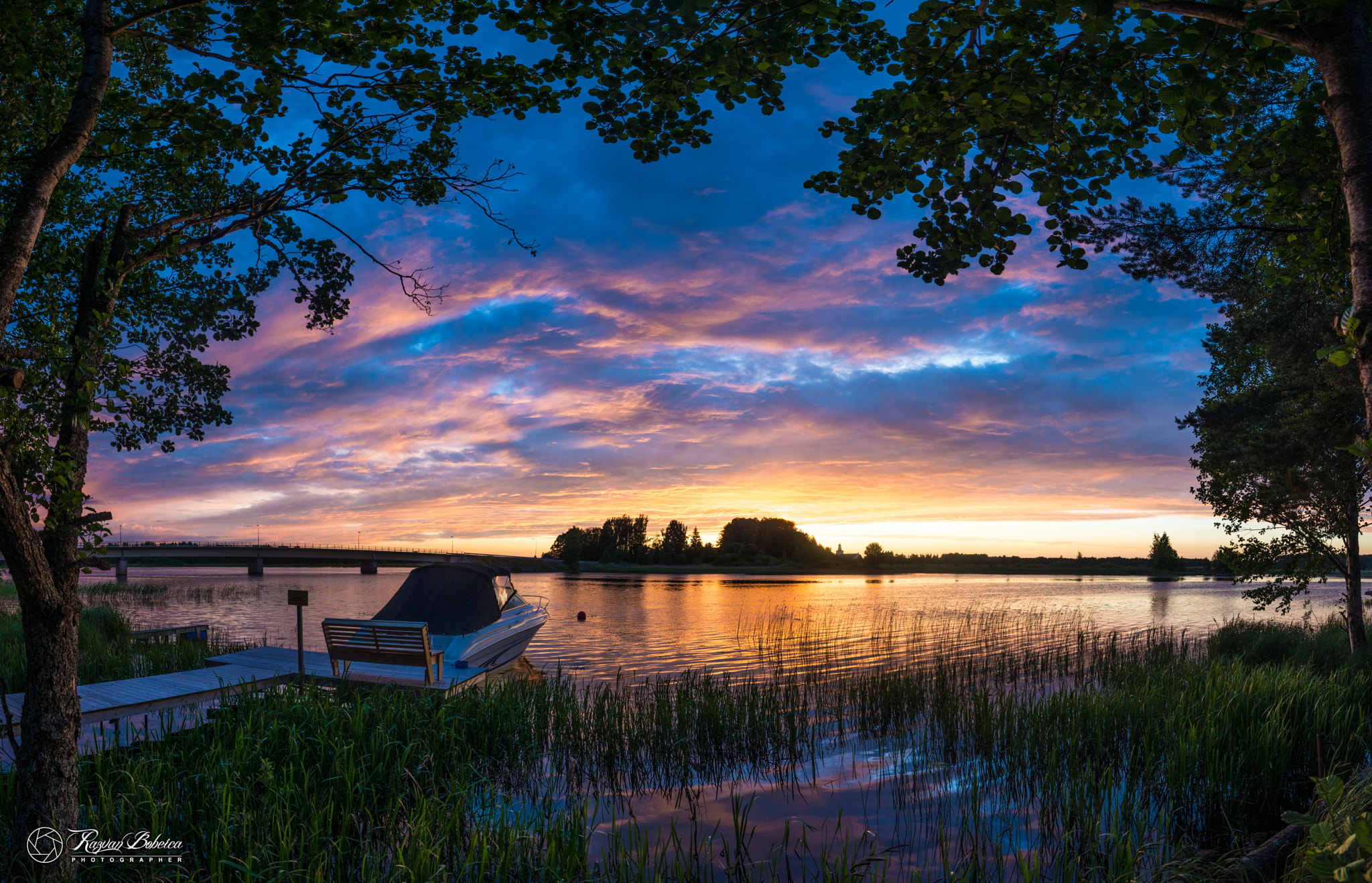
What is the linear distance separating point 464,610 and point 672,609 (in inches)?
1050

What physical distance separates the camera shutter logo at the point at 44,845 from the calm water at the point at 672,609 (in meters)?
8.81

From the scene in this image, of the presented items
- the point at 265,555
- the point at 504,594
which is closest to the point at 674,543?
the point at 265,555

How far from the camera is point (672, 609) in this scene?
41188 mm

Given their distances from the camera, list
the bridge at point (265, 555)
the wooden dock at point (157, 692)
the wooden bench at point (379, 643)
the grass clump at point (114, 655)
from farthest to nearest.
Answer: the bridge at point (265, 555)
the grass clump at point (114, 655)
the wooden bench at point (379, 643)
the wooden dock at point (157, 692)

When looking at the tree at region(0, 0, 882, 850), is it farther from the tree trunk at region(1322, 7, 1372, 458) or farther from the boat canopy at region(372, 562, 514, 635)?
the boat canopy at region(372, 562, 514, 635)

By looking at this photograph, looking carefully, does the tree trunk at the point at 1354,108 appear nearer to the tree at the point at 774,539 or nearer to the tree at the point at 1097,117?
the tree at the point at 1097,117

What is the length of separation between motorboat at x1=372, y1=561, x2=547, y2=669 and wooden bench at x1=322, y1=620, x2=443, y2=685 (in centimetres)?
256

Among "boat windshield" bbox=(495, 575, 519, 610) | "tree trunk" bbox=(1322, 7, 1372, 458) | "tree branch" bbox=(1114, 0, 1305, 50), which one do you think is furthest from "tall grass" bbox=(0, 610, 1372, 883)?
"tree branch" bbox=(1114, 0, 1305, 50)

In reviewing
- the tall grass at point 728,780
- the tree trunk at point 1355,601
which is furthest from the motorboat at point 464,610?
the tree trunk at point 1355,601

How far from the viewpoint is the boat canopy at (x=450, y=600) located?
15.3m

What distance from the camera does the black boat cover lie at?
15.3 metres

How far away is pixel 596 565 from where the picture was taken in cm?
11888

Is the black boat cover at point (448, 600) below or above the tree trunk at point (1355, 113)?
below

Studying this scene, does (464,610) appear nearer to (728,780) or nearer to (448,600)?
(448,600)
